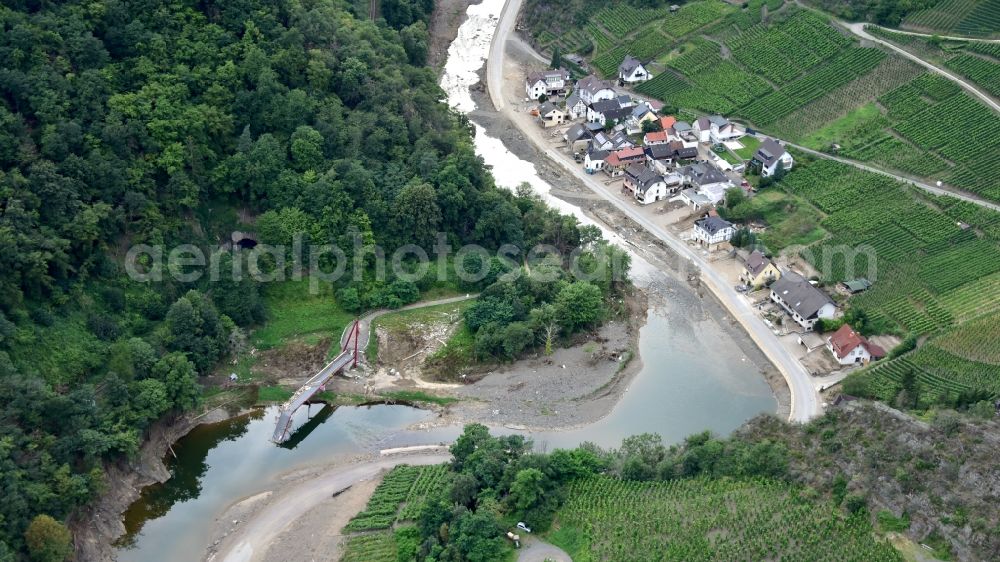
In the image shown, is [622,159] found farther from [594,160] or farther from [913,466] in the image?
[913,466]

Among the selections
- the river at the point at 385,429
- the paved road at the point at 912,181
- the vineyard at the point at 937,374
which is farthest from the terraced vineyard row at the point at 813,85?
the vineyard at the point at 937,374

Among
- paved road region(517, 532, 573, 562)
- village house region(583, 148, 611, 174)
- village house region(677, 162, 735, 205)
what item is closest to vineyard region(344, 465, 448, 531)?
paved road region(517, 532, 573, 562)

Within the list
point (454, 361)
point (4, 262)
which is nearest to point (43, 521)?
point (4, 262)

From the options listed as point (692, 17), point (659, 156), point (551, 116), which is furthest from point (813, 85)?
point (551, 116)

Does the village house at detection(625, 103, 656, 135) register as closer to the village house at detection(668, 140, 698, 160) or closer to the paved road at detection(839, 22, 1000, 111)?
the village house at detection(668, 140, 698, 160)

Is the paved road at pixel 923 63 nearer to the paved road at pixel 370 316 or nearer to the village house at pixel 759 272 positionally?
the village house at pixel 759 272

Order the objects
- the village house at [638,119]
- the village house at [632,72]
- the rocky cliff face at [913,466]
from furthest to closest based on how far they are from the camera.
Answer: the village house at [632,72]
the village house at [638,119]
the rocky cliff face at [913,466]
